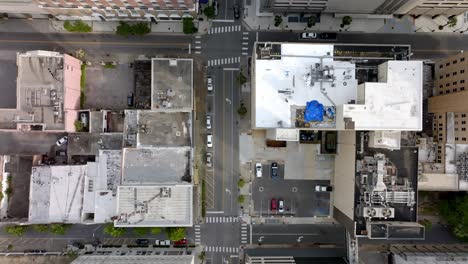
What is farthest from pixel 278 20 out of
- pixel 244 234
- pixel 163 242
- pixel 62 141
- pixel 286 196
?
pixel 163 242

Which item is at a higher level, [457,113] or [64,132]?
[457,113]

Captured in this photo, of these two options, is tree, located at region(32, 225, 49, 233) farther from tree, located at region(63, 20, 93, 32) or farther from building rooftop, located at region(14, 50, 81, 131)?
tree, located at region(63, 20, 93, 32)

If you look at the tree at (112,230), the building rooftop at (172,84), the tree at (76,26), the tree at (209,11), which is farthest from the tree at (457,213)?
the tree at (76,26)

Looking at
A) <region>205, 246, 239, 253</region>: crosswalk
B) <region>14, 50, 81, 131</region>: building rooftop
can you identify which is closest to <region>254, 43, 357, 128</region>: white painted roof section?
<region>205, 246, 239, 253</region>: crosswalk

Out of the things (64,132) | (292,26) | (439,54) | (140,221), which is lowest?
(140,221)

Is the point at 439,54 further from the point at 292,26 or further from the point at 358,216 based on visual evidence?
the point at 358,216

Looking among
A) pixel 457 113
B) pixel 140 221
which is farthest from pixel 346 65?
pixel 140 221
